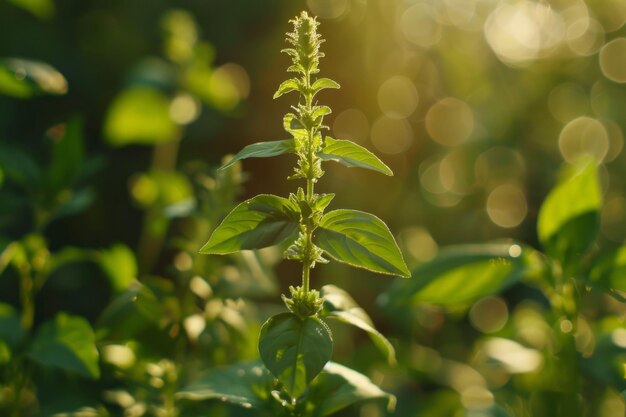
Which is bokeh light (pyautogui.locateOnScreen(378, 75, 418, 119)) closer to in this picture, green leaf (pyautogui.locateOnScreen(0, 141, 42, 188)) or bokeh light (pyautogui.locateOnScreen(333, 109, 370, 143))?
bokeh light (pyautogui.locateOnScreen(333, 109, 370, 143))

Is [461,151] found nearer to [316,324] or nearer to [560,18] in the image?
[560,18]

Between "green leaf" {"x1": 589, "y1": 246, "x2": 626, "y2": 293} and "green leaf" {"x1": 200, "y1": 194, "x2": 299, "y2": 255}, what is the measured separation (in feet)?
0.98

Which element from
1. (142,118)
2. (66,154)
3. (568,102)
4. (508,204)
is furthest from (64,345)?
(568,102)

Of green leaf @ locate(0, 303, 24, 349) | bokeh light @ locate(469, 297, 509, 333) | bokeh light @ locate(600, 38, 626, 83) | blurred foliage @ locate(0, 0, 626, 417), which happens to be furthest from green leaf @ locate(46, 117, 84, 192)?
bokeh light @ locate(600, 38, 626, 83)

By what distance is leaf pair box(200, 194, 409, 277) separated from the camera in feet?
Result: 1.43

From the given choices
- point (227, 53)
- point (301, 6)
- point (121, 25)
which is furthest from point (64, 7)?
point (301, 6)

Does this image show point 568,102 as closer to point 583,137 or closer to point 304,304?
point 583,137

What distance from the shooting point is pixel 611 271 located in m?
0.60

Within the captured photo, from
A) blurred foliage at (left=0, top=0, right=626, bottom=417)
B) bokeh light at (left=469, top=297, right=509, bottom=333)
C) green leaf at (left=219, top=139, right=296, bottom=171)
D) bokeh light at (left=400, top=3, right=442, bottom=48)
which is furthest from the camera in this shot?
bokeh light at (left=400, top=3, right=442, bottom=48)

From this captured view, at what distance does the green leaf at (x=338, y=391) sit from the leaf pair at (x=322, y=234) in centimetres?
10

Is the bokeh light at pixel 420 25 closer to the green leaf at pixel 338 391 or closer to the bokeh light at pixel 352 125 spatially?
the bokeh light at pixel 352 125

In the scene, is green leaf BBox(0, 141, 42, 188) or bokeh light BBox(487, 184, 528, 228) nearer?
green leaf BBox(0, 141, 42, 188)

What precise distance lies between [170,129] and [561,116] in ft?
3.83

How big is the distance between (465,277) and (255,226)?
0.28 m
